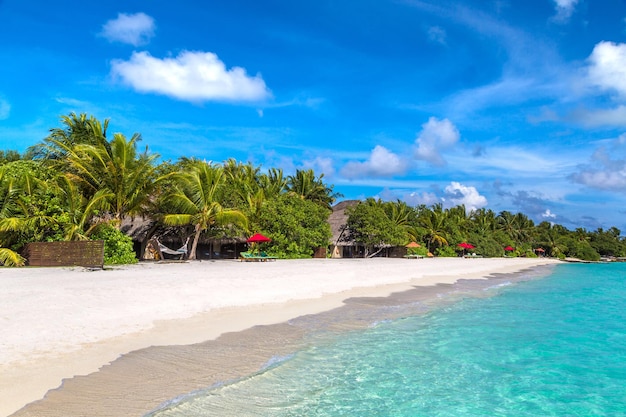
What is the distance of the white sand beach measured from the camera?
16.6 feet

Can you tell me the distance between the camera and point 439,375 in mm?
6254

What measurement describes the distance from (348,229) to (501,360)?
28755 millimetres

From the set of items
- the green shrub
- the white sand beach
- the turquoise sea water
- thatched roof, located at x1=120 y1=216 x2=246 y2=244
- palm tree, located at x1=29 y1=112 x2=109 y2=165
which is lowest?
the turquoise sea water

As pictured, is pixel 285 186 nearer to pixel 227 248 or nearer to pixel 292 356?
pixel 227 248

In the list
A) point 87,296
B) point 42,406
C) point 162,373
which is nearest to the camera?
point 42,406

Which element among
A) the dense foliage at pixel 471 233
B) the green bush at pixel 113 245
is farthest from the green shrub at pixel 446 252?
the green bush at pixel 113 245

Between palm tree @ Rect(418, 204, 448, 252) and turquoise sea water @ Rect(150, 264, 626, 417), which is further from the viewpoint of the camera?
palm tree @ Rect(418, 204, 448, 252)

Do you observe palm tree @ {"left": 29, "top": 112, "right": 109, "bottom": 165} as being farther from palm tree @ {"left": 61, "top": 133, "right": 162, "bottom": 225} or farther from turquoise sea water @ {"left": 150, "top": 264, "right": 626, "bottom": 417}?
turquoise sea water @ {"left": 150, "top": 264, "right": 626, "bottom": 417}

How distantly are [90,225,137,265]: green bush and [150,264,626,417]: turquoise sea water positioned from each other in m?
12.7

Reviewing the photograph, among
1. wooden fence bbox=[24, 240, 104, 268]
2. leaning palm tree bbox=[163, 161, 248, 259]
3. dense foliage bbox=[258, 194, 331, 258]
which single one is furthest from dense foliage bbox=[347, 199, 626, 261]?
wooden fence bbox=[24, 240, 104, 268]

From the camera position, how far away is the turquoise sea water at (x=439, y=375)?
4.90 meters

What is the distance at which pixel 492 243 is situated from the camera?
2133 inches

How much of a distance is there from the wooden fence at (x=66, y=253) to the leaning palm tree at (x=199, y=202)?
635 cm

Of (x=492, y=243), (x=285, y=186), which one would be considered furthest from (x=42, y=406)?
(x=492, y=243)
